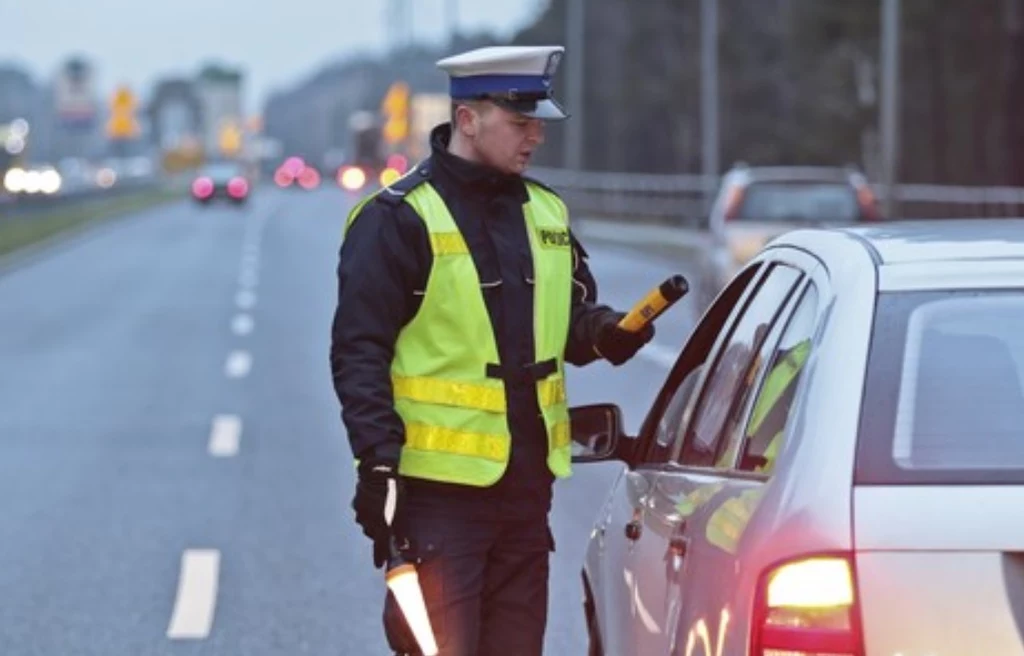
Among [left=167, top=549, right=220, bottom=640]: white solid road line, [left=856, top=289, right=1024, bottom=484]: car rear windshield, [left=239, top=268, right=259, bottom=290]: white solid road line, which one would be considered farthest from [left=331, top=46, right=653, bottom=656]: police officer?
[left=239, top=268, right=259, bottom=290]: white solid road line

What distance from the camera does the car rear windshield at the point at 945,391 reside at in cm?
424

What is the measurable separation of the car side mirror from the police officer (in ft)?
0.59

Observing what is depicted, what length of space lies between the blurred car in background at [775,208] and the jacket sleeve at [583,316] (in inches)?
715

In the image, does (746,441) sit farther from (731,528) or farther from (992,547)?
(992,547)

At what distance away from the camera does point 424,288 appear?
5.66m

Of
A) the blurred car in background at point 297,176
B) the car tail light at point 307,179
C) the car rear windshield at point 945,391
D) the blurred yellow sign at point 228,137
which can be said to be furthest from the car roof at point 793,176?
the blurred yellow sign at point 228,137

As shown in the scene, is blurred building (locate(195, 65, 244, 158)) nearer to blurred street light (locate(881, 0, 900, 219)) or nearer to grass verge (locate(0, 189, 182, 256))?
grass verge (locate(0, 189, 182, 256))

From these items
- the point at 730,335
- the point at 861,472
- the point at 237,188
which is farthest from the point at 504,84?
the point at 237,188

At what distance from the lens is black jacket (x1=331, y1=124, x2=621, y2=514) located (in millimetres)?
5582

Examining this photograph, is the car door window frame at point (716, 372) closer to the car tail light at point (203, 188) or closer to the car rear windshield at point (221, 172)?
the car tail light at point (203, 188)

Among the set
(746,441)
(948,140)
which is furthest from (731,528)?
(948,140)

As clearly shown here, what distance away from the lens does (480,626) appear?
5773mm

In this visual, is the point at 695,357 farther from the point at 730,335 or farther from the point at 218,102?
the point at 218,102

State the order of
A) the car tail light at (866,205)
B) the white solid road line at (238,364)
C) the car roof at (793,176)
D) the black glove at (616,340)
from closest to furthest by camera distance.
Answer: the black glove at (616,340) < the white solid road line at (238,364) < the car tail light at (866,205) < the car roof at (793,176)
